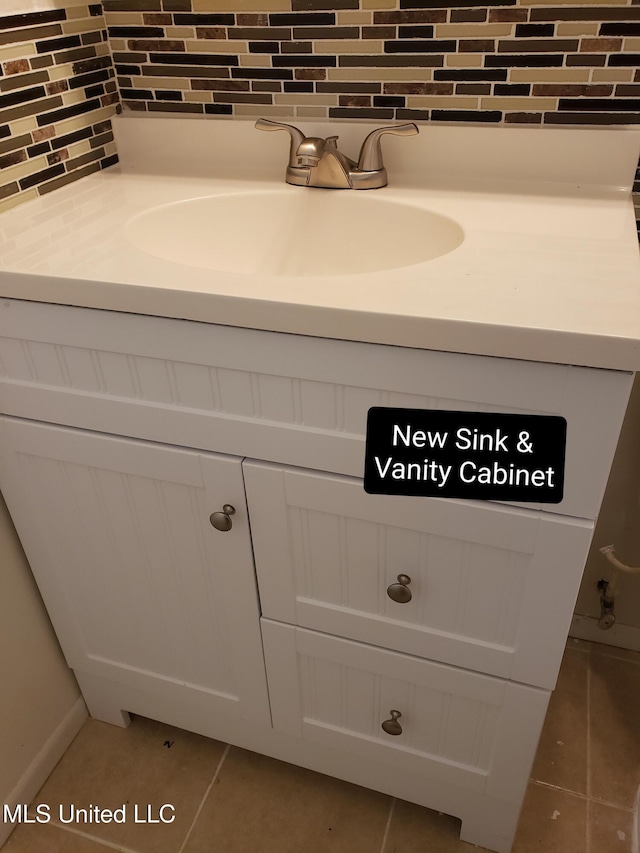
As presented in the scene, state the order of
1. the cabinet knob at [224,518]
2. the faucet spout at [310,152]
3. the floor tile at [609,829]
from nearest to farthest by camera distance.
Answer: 1. the cabinet knob at [224,518]
2. the faucet spout at [310,152]
3. the floor tile at [609,829]

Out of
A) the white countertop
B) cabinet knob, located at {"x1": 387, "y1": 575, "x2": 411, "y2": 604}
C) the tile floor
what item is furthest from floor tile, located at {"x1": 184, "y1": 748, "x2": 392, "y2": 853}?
the white countertop

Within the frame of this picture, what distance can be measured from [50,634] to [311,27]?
1048mm

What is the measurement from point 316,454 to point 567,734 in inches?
32.7

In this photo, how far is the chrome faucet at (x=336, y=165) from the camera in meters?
0.98

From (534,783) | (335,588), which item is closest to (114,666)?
(335,588)

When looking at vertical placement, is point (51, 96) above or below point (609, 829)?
above

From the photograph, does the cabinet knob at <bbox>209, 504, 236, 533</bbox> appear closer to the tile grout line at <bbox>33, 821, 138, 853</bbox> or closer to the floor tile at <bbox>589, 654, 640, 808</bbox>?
the tile grout line at <bbox>33, 821, 138, 853</bbox>

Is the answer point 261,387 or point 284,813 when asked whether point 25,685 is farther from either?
point 261,387

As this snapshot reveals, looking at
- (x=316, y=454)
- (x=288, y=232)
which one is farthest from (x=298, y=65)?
(x=316, y=454)

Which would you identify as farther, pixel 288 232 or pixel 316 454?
pixel 288 232

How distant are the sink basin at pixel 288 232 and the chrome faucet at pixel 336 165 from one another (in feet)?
0.06

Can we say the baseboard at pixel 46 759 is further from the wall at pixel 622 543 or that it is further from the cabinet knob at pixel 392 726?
the wall at pixel 622 543

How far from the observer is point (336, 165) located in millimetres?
1000

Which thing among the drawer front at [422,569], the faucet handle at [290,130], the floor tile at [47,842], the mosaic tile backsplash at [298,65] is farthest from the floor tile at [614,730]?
the faucet handle at [290,130]
